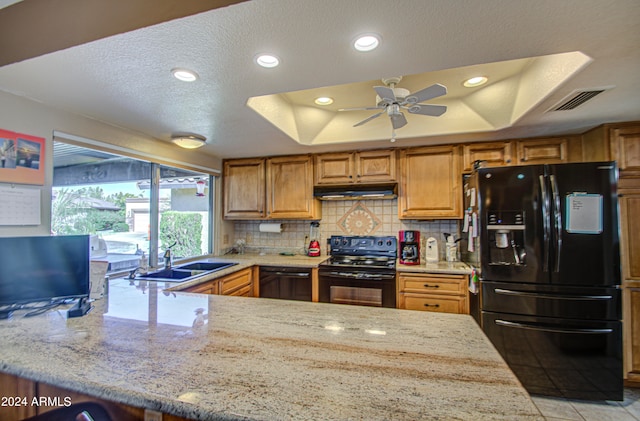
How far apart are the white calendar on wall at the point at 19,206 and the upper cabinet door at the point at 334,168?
2359 mm

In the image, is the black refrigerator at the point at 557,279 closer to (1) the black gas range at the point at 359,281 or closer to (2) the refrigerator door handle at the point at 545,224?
(2) the refrigerator door handle at the point at 545,224

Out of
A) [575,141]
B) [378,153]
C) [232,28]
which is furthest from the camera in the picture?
[378,153]

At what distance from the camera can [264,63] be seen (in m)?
1.40

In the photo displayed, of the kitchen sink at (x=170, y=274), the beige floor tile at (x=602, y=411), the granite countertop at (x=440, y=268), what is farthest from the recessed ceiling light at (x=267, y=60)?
the beige floor tile at (x=602, y=411)

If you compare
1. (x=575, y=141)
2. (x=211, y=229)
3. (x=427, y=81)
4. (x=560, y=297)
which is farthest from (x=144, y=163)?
(x=575, y=141)

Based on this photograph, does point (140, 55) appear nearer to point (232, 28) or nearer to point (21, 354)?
point (232, 28)

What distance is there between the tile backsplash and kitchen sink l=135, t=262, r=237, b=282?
848 millimetres

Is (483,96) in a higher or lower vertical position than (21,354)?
higher

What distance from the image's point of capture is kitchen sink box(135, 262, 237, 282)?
2.31 meters

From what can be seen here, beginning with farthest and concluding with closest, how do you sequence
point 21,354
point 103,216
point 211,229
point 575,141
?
point 211,229, point 575,141, point 103,216, point 21,354

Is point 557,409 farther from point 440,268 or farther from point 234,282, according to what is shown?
point 234,282

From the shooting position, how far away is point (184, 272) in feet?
8.74

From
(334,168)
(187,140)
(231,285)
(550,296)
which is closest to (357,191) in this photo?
(334,168)

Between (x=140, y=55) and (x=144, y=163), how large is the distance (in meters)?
1.65
